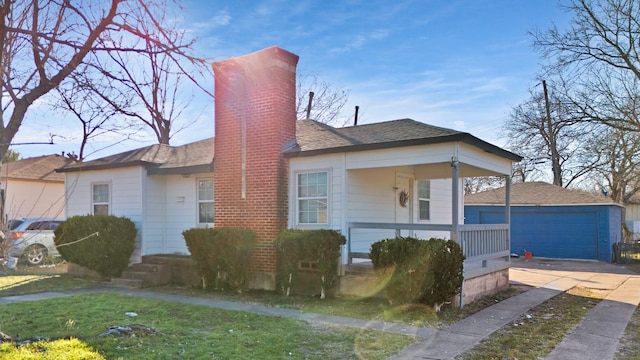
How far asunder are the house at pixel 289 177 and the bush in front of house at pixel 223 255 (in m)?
0.43

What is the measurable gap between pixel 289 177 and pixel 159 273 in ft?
13.5

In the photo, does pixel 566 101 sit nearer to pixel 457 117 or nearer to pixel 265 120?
pixel 457 117

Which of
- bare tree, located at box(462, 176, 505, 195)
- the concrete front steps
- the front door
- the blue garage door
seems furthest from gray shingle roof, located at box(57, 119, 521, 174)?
bare tree, located at box(462, 176, 505, 195)

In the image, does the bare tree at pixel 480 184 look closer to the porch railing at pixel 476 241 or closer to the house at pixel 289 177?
the house at pixel 289 177

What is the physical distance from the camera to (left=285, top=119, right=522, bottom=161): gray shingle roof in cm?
874

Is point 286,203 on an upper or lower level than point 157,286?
upper

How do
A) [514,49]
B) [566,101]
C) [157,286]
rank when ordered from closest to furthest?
1. [157,286]
2. [514,49]
3. [566,101]

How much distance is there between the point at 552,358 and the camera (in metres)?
5.59

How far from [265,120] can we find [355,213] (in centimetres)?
295

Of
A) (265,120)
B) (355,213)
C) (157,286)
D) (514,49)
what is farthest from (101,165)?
(514,49)

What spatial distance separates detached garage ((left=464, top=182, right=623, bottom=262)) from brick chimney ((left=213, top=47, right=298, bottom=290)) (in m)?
13.5

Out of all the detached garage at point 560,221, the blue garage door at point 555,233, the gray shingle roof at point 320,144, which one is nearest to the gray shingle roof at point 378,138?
the gray shingle roof at point 320,144

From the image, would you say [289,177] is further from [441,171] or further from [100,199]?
[100,199]

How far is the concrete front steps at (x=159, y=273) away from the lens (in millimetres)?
11312
